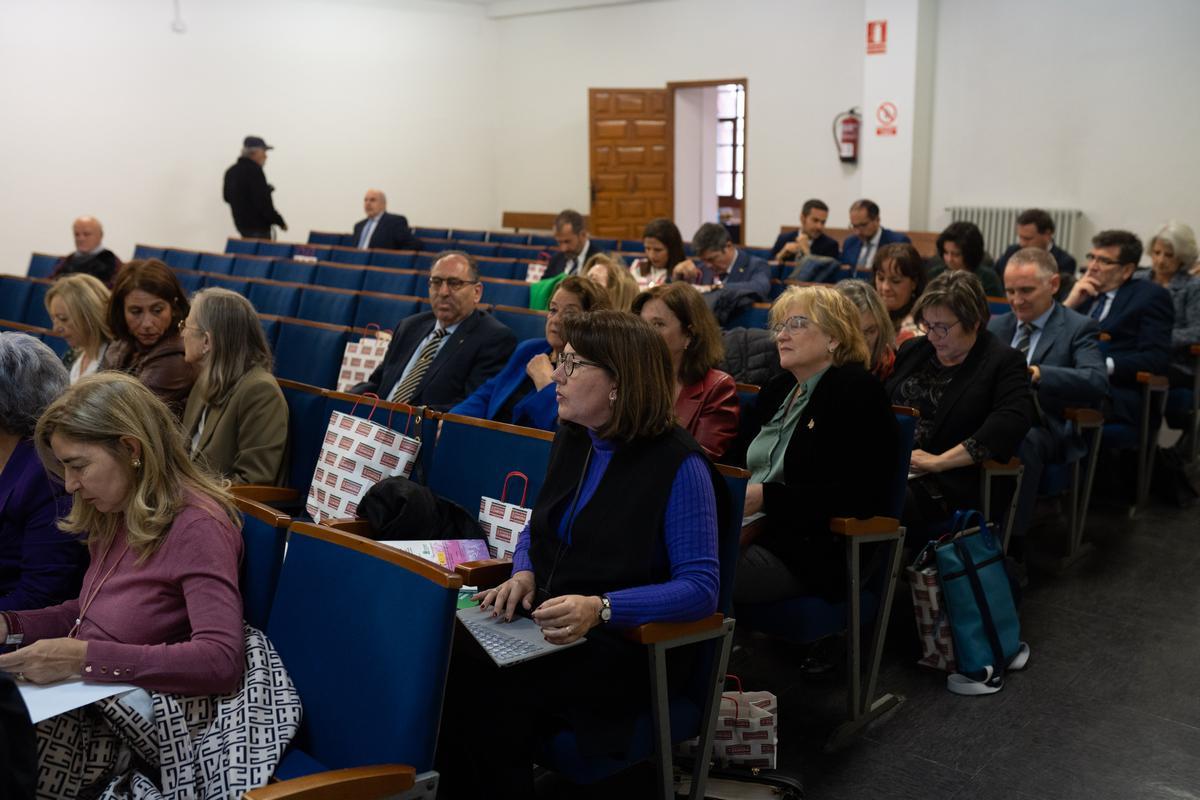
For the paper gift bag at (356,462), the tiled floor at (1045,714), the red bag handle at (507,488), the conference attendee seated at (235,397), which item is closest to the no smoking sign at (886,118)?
the tiled floor at (1045,714)

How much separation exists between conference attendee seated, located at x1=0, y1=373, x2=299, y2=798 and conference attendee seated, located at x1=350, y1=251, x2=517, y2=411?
6.02 ft

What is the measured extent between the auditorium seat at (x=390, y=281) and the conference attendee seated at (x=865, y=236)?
2884mm

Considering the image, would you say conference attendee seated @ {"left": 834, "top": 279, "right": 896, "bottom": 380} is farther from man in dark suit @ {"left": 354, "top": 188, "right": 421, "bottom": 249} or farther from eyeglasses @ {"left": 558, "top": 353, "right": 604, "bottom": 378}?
man in dark suit @ {"left": 354, "top": 188, "right": 421, "bottom": 249}

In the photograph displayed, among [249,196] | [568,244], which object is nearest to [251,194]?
[249,196]

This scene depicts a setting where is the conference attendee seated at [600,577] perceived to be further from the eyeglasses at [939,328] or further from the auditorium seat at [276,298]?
the auditorium seat at [276,298]

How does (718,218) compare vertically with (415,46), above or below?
below

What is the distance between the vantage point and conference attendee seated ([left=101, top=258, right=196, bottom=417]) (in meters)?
3.54

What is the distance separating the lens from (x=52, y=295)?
415cm

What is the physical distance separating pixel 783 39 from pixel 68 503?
990 centimetres

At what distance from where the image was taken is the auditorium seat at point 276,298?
18.6 ft

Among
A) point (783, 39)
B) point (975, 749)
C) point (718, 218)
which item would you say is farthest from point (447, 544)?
point (718, 218)

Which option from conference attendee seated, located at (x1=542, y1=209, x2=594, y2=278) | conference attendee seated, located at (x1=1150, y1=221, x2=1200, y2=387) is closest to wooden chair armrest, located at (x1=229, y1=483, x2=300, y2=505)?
conference attendee seated, located at (x1=1150, y1=221, x2=1200, y2=387)

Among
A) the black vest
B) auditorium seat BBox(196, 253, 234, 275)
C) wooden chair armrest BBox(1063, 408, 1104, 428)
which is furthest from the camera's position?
auditorium seat BBox(196, 253, 234, 275)

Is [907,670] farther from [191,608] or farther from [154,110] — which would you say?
[154,110]
